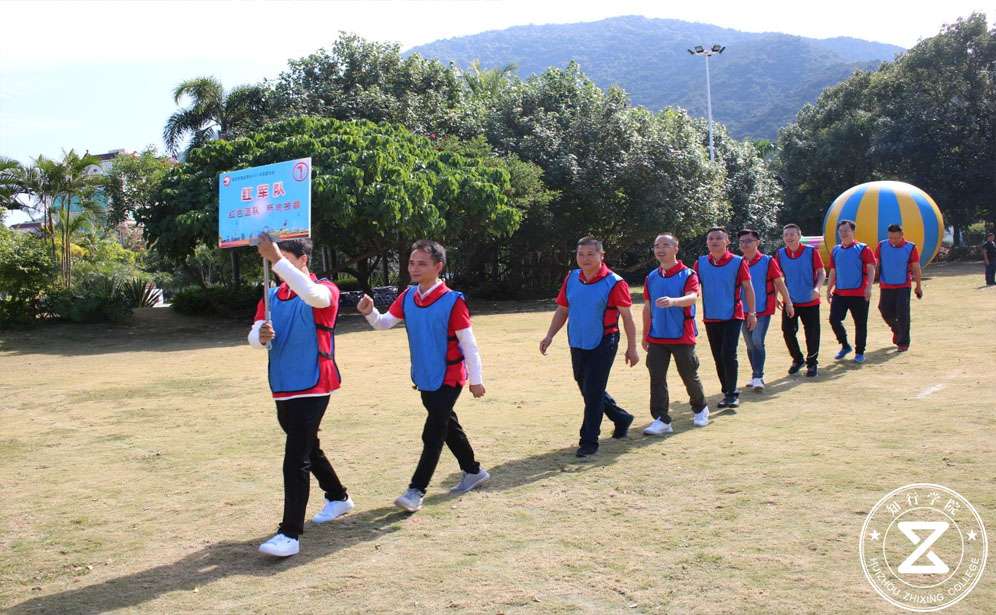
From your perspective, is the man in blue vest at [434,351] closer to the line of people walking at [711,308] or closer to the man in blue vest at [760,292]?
the line of people walking at [711,308]

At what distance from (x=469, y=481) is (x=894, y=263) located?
29.4ft

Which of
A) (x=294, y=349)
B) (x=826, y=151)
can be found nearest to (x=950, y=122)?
(x=826, y=151)

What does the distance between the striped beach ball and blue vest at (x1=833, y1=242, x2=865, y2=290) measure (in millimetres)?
11170

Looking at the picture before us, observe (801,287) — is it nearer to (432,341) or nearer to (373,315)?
(432,341)

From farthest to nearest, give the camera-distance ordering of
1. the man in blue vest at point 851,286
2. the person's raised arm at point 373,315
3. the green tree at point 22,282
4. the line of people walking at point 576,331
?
1. the green tree at point 22,282
2. the man in blue vest at point 851,286
3. the person's raised arm at point 373,315
4. the line of people walking at point 576,331

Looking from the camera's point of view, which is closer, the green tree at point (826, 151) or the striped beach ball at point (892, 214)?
the striped beach ball at point (892, 214)

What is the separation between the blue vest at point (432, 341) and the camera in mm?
5781

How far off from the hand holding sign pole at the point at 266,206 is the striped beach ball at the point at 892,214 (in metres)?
19.8

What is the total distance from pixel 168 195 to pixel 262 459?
14.9m

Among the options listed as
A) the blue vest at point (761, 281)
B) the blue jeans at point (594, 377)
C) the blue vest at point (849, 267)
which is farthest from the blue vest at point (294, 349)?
the blue vest at point (849, 267)

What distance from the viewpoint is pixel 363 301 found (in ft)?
18.4

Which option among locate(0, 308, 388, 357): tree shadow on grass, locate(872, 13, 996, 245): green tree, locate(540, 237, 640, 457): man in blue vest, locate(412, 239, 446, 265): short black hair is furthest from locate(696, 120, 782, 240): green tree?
locate(412, 239, 446, 265): short black hair

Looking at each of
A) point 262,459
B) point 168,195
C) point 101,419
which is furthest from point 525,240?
point 262,459

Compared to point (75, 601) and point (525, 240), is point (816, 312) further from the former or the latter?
point (525, 240)
